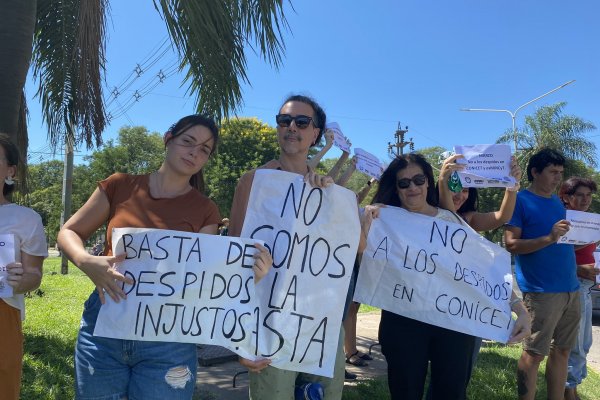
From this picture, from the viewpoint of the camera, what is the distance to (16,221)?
6.59ft

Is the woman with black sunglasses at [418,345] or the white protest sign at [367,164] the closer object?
the woman with black sunglasses at [418,345]

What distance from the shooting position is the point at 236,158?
21406mm

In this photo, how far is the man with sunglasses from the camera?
1985 millimetres

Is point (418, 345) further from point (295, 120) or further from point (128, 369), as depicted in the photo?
point (128, 369)

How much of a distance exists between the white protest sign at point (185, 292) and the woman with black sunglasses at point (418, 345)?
0.82m

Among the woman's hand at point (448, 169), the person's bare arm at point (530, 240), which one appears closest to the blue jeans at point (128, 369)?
the woman's hand at point (448, 169)

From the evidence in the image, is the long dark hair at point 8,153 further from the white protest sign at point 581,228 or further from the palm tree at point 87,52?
the white protest sign at point 581,228

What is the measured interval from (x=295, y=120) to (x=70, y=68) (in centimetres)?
297

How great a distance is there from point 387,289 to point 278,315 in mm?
868

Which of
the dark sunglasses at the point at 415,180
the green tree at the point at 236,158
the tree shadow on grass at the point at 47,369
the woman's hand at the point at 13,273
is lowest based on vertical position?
the tree shadow on grass at the point at 47,369

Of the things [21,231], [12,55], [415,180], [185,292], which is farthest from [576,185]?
[12,55]

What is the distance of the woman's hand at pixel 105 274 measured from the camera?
5.80 ft

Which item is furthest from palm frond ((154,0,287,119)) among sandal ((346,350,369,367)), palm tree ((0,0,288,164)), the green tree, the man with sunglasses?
the green tree

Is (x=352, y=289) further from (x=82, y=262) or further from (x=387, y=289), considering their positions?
(x=82, y=262)
